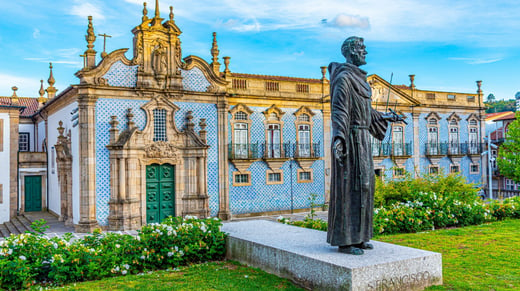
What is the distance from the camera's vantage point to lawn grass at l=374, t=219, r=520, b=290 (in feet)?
23.5

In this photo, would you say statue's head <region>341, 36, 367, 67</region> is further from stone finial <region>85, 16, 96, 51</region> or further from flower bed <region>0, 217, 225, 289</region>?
stone finial <region>85, 16, 96, 51</region>

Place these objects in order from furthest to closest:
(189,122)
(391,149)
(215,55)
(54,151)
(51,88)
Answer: (51,88), (391,149), (54,151), (215,55), (189,122)

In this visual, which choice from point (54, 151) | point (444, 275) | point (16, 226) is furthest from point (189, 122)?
point (444, 275)

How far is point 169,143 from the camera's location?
18.5 metres

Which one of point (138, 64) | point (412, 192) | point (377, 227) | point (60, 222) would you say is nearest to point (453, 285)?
point (377, 227)

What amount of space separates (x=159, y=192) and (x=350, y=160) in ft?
42.1

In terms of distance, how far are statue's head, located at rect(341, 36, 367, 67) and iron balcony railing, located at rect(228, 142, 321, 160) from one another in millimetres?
13229

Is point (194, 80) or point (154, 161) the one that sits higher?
point (194, 80)

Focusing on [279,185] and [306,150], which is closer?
[279,185]

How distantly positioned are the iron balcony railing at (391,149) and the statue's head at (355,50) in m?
18.0

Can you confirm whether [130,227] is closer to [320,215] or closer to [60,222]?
[60,222]

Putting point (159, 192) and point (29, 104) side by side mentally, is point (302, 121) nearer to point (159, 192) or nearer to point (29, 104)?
point (159, 192)

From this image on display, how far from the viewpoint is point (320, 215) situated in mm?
20578

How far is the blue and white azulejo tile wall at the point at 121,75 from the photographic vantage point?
17.7 metres
